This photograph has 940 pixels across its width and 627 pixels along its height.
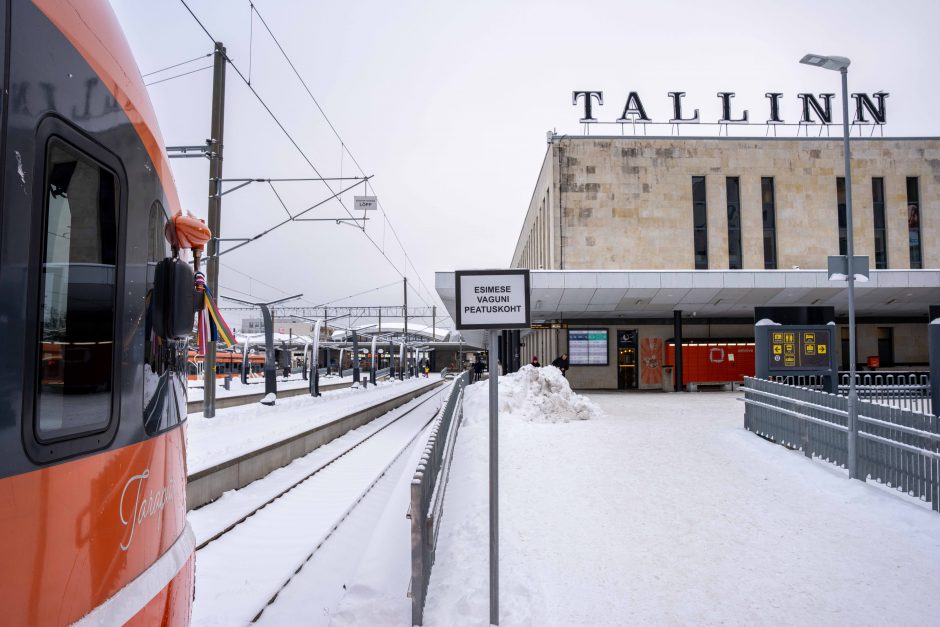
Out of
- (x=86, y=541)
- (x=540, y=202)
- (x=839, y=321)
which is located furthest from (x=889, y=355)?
(x=86, y=541)

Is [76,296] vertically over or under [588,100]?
under

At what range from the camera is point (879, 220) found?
1353 inches

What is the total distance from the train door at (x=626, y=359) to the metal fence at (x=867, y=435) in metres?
19.1

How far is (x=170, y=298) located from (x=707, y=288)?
929 inches

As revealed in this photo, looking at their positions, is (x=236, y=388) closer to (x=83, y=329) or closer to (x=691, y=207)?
(x=691, y=207)

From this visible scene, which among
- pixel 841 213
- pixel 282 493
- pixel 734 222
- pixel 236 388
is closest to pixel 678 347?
pixel 734 222

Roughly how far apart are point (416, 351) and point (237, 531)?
61.1 meters

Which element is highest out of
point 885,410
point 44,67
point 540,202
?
point 540,202

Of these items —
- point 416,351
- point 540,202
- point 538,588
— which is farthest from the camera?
point 416,351

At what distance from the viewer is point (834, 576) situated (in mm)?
5555

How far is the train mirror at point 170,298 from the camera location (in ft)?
9.51

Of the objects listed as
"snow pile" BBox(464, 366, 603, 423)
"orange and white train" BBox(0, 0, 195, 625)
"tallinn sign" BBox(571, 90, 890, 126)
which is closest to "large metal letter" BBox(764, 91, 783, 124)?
"tallinn sign" BBox(571, 90, 890, 126)

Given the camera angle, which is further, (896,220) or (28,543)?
(896,220)

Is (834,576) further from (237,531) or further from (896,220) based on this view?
(896,220)
